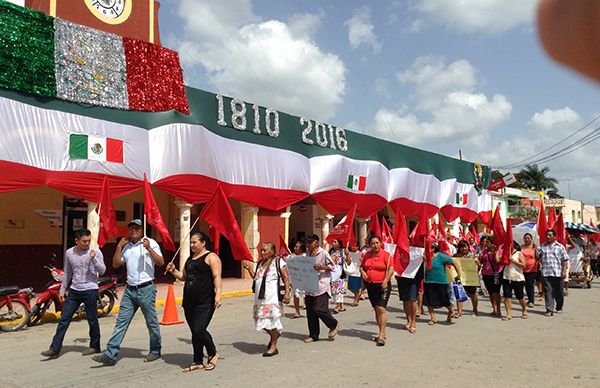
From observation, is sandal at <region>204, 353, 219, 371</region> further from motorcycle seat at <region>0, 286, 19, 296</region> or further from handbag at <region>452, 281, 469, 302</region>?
handbag at <region>452, 281, 469, 302</region>

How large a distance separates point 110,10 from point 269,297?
15.5m

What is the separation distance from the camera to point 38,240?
16.5m

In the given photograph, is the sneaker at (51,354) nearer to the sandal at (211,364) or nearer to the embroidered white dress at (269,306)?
the sandal at (211,364)

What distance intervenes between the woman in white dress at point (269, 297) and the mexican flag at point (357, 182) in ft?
50.4

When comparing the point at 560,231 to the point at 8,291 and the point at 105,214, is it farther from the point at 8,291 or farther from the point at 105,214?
the point at 8,291

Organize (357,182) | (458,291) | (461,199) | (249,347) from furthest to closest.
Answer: (461,199) → (357,182) → (458,291) → (249,347)

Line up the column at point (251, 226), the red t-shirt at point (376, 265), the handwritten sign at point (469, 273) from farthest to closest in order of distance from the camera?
the column at point (251, 226) → the handwritten sign at point (469, 273) → the red t-shirt at point (376, 265)

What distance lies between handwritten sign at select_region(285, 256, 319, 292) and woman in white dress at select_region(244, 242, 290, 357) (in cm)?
84

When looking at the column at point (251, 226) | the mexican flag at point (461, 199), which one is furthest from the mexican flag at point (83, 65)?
the mexican flag at point (461, 199)

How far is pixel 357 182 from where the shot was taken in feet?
76.8

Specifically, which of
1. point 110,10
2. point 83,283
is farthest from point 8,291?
point 110,10

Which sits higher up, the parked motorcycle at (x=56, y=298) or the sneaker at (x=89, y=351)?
the parked motorcycle at (x=56, y=298)

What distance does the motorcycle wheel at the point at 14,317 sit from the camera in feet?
31.0


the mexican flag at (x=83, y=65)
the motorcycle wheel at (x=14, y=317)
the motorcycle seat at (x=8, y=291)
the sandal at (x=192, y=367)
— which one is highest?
the mexican flag at (x=83, y=65)
